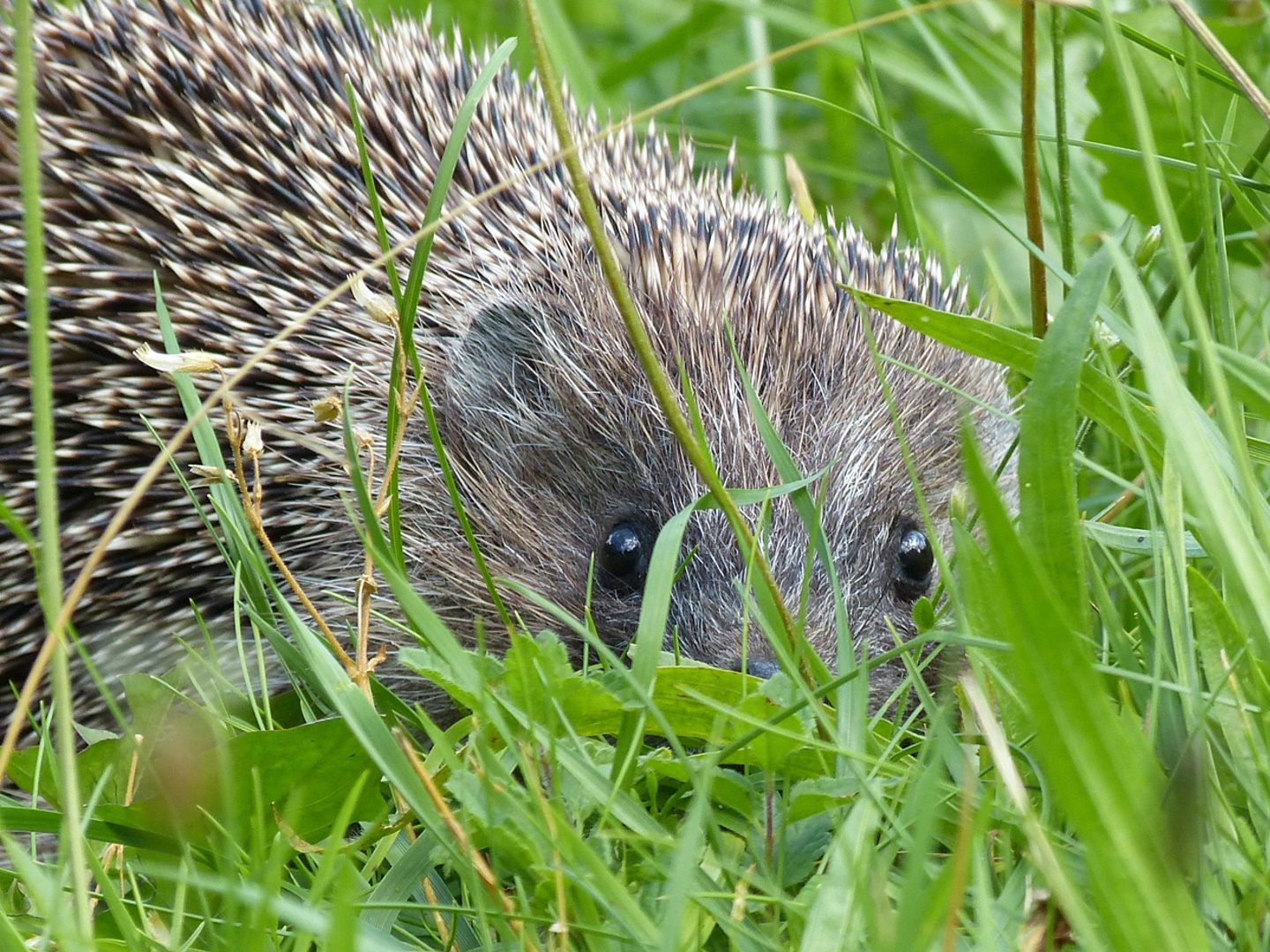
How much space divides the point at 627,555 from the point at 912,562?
2.40 feet

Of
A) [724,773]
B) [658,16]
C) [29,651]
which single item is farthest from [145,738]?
[658,16]

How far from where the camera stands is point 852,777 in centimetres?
235

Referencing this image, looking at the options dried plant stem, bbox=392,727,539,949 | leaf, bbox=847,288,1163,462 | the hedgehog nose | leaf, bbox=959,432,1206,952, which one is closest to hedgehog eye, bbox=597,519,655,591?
the hedgehog nose

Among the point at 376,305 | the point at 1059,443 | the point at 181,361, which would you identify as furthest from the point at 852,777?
the point at 181,361

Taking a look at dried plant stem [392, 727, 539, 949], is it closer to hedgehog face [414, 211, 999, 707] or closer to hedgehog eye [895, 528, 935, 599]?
hedgehog face [414, 211, 999, 707]

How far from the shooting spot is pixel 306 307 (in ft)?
13.0

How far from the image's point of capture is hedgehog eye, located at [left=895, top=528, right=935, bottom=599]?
384 centimetres

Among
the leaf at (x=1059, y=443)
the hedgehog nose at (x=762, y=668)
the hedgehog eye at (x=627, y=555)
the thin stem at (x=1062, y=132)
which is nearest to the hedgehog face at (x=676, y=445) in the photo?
the hedgehog eye at (x=627, y=555)

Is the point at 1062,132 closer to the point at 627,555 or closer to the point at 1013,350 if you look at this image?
the point at 1013,350

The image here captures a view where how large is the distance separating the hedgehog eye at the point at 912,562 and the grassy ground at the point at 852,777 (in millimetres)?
819

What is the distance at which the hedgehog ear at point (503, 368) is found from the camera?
13.2 ft

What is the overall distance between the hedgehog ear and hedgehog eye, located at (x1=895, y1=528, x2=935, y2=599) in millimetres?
985

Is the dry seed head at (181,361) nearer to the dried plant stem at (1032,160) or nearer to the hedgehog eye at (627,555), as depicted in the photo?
the hedgehog eye at (627,555)

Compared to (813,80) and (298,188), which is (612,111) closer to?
(813,80)
